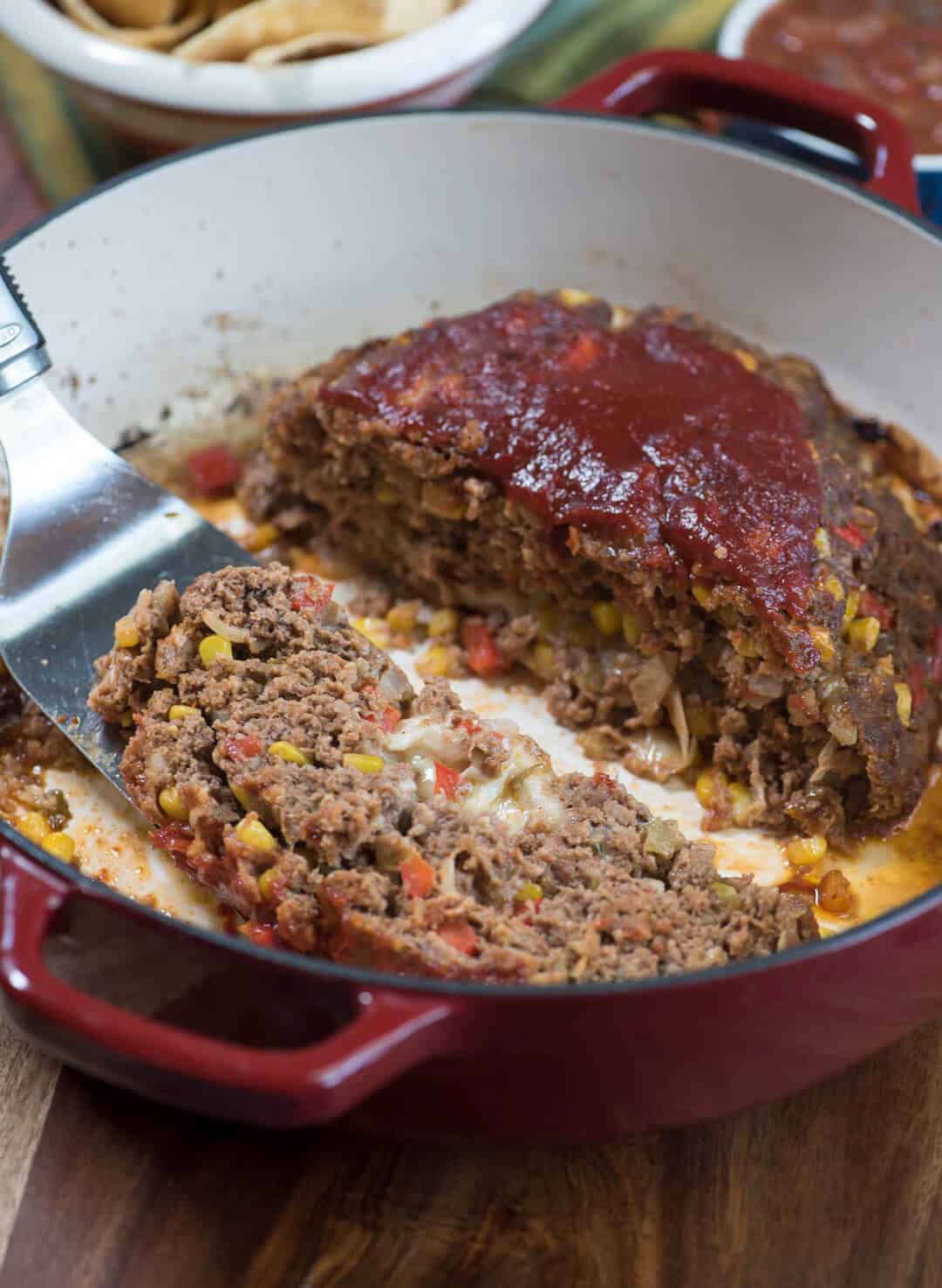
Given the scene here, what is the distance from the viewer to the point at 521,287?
5328 mm

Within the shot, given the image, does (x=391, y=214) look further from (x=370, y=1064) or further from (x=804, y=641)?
(x=370, y=1064)

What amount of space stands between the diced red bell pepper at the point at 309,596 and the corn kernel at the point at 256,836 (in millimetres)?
720

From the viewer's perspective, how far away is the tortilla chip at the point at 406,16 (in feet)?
17.7

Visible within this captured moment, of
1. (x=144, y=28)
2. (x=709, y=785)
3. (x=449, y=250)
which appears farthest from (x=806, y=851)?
(x=144, y=28)

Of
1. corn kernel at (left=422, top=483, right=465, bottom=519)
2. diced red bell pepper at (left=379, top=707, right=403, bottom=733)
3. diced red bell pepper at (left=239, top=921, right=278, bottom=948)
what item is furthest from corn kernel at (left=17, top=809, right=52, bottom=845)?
corn kernel at (left=422, top=483, right=465, bottom=519)

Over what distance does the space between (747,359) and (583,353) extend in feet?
1.98

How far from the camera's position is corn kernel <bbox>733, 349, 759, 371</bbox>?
15.1 ft

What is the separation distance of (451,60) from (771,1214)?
4.18 m

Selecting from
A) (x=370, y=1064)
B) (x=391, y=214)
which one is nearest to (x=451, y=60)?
(x=391, y=214)

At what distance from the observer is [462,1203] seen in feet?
10.5

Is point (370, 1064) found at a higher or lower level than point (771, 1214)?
higher

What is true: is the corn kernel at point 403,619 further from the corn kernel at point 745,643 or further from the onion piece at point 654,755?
the corn kernel at point 745,643

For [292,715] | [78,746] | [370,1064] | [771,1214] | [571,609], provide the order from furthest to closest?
[571,609] → [78,746] → [292,715] → [771,1214] → [370,1064]

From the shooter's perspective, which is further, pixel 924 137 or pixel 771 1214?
pixel 924 137
